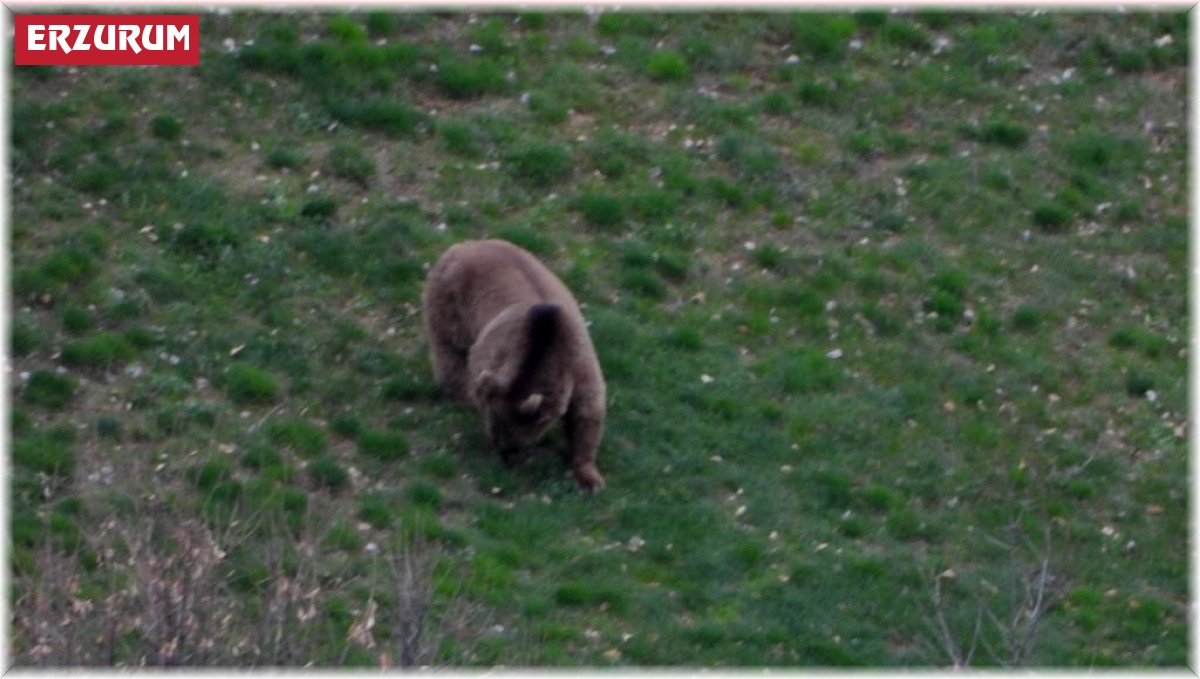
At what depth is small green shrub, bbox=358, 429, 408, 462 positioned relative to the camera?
1181cm

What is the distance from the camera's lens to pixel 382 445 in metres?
11.8

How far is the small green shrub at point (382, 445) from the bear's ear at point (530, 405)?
0.93 metres

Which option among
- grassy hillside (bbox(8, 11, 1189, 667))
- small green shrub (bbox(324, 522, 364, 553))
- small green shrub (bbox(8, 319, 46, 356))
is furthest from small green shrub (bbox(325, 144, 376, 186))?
small green shrub (bbox(324, 522, 364, 553))

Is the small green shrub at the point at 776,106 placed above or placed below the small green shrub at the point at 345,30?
below

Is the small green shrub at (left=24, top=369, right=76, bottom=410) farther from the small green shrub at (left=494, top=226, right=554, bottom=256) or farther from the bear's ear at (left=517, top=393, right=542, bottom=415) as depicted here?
the small green shrub at (left=494, top=226, right=554, bottom=256)

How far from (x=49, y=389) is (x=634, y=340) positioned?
4013 millimetres

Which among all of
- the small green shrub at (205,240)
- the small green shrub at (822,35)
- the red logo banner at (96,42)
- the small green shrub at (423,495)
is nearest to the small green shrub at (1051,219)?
the small green shrub at (822,35)

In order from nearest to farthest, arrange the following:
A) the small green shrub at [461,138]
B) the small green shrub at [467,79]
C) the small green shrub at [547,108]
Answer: the small green shrub at [461,138]
the small green shrub at [547,108]
the small green shrub at [467,79]

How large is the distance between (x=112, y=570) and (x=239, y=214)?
6.29m

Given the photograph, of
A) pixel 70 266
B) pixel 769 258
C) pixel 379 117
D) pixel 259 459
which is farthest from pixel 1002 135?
pixel 70 266

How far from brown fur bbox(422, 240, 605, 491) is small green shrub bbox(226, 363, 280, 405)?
113cm

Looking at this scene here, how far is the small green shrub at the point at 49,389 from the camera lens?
465 inches

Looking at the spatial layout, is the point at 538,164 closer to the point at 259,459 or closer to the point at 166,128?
the point at 166,128

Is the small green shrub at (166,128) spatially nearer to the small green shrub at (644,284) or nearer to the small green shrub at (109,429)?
the small green shrub at (109,429)
